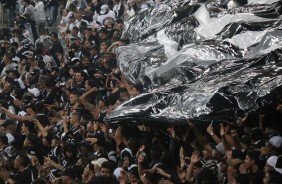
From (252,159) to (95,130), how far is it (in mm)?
3497

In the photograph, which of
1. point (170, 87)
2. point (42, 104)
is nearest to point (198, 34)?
point (170, 87)

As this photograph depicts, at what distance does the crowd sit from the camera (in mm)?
8312

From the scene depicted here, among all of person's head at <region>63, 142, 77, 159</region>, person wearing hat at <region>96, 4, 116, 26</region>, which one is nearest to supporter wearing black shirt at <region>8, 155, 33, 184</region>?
person's head at <region>63, 142, 77, 159</region>

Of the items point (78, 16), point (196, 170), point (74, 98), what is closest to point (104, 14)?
point (78, 16)

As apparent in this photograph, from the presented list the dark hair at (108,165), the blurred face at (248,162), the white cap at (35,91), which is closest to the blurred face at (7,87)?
the white cap at (35,91)

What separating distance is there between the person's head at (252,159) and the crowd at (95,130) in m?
0.01

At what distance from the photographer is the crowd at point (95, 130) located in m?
8.31

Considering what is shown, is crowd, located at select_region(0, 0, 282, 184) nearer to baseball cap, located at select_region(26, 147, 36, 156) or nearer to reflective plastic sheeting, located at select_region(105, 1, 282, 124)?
baseball cap, located at select_region(26, 147, 36, 156)

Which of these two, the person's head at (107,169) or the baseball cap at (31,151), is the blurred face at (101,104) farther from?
the person's head at (107,169)

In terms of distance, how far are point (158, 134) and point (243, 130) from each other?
4.74ft

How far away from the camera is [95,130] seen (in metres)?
10.7

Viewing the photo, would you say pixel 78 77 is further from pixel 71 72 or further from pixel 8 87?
pixel 8 87

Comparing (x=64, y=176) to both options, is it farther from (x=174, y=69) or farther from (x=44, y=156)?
(x=174, y=69)

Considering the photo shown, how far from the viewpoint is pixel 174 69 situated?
11.0 meters
